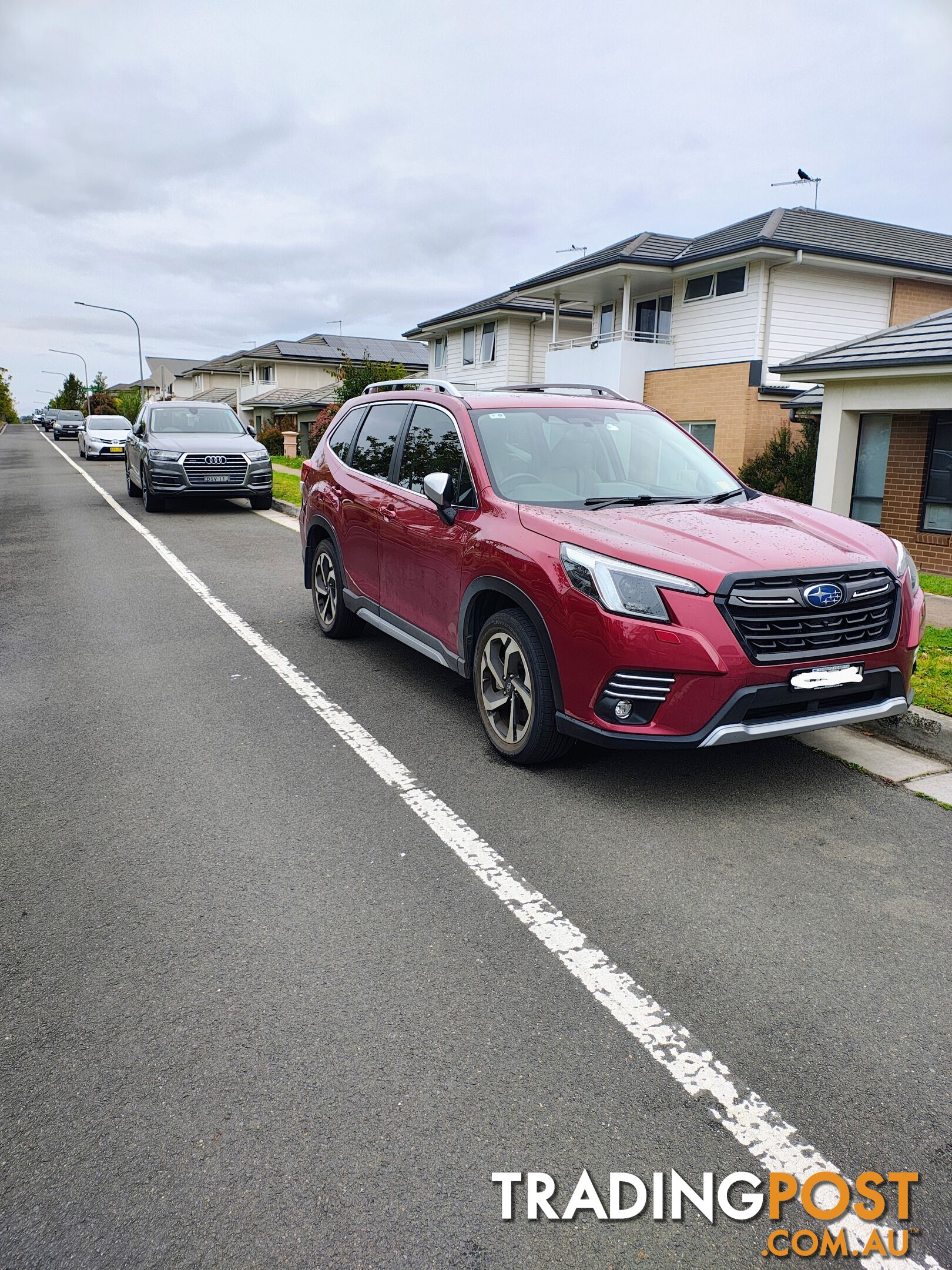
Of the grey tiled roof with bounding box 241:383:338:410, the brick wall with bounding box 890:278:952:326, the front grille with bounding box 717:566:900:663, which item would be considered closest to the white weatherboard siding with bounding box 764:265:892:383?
the brick wall with bounding box 890:278:952:326

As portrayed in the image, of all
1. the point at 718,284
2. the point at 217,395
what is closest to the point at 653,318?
the point at 718,284

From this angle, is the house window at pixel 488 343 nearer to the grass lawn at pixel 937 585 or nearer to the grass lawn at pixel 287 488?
the grass lawn at pixel 287 488

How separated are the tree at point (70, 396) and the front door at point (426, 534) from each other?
130548mm

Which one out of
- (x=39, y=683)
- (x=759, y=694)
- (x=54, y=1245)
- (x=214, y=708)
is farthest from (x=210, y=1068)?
(x=39, y=683)

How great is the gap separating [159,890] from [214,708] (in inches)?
92.1

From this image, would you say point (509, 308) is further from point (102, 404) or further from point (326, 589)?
point (102, 404)

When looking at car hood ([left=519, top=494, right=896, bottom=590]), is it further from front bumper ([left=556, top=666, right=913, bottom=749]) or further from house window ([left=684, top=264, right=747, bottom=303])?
house window ([left=684, top=264, right=747, bottom=303])

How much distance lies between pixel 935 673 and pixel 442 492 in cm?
348

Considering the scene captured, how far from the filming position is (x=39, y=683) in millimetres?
6332

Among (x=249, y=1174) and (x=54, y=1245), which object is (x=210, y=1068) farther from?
(x=54, y=1245)

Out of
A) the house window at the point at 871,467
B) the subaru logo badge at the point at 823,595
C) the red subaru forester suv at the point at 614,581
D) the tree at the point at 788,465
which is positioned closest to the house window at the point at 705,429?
the tree at the point at 788,465

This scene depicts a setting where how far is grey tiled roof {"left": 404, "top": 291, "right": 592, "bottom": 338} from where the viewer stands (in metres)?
32.8

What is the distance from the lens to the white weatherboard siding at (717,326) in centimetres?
2366

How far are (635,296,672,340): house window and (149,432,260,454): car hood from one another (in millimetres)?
13693
